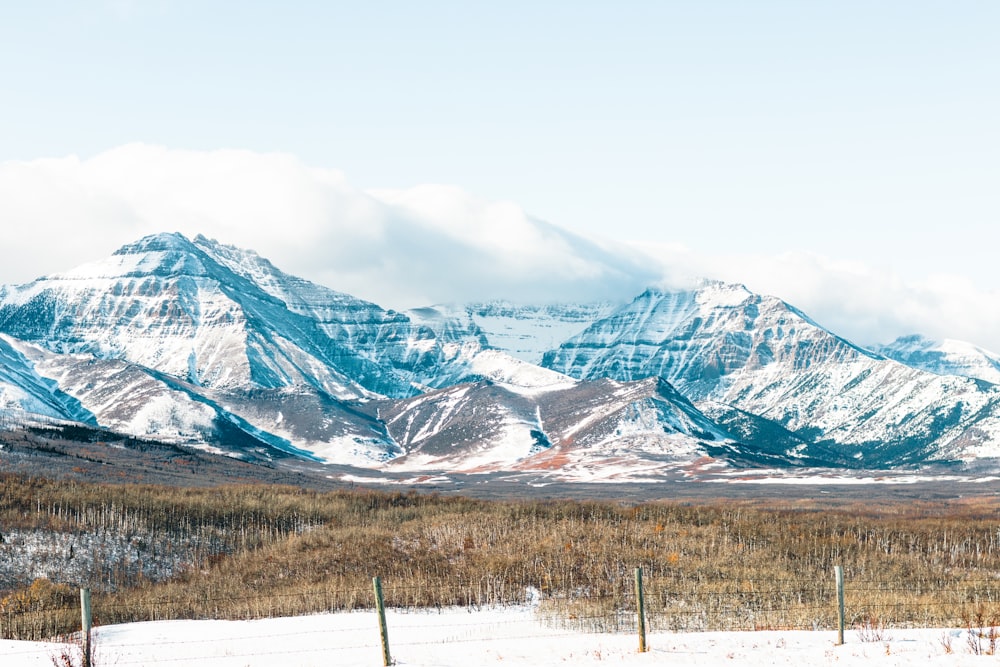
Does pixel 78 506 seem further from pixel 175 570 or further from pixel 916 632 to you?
pixel 916 632

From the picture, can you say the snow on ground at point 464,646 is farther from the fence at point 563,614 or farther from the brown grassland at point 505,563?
the brown grassland at point 505,563

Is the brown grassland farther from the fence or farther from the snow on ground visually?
the snow on ground

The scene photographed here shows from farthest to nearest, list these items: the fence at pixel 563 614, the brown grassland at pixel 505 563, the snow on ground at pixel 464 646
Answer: the brown grassland at pixel 505 563 < the fence at pixel 563 614 < the snow on ground at pixel 464 646

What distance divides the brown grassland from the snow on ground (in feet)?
16.3

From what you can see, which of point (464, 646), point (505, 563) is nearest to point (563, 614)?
point (464, 646)

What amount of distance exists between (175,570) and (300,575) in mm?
28051

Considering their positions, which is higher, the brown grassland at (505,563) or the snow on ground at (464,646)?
the snow on ground at (464,646)

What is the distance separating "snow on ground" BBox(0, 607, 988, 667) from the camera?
33.5 meters

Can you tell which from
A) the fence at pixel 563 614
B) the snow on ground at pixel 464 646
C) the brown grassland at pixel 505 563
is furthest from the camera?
the brown grassland at pixel 505 563

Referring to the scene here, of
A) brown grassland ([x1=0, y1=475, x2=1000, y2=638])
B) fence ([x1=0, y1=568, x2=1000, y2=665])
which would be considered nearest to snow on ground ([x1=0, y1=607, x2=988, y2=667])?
fence ([x1=0, y1=568, x2=1000, y2=665])

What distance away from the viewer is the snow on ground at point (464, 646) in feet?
110

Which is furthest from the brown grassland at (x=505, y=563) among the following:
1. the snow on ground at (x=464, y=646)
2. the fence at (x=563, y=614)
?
the snow on ground at (x=464, y=646)

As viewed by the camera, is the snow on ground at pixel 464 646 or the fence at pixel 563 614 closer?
the snow on ground at pixel 464 646

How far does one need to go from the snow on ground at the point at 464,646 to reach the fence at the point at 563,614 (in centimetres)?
21
